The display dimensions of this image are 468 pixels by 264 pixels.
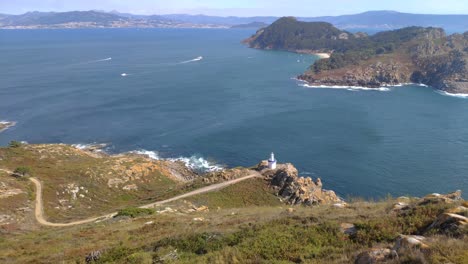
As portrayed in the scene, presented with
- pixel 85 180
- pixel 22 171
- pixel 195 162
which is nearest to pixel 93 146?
pixel 195 162

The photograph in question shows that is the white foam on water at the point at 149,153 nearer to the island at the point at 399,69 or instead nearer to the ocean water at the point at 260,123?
the ocean water at the point at 260,123

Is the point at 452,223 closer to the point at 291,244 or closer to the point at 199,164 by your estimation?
the point at 291,244

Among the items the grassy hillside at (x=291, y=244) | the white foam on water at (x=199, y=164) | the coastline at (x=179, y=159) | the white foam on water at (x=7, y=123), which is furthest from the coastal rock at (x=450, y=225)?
the white foam on water at (x=7, y=123)

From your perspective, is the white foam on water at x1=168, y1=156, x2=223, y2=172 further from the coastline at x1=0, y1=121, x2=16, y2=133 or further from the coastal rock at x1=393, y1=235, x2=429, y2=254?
the coastal rock at x1=393, y1=235, x2=429, y2=254


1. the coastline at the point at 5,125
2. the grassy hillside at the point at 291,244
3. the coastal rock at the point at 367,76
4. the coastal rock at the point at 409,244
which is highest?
the coastal rock at the point at 409,244

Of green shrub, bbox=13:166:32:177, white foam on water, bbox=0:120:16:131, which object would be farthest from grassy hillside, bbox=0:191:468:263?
white foam on water, bbox=0:120:16:131
